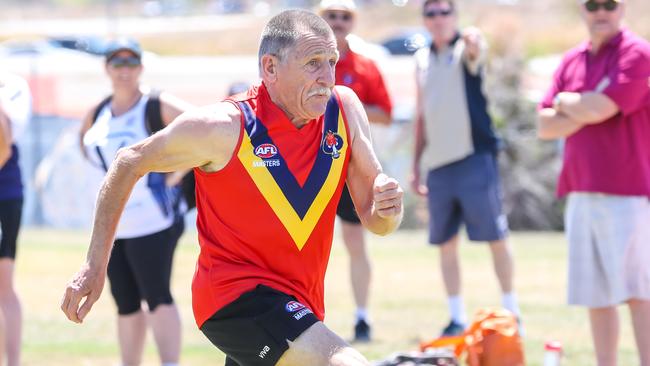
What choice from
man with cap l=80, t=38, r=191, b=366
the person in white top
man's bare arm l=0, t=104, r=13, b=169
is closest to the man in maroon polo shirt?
man with cap l=80, t=38, r=191, b=366

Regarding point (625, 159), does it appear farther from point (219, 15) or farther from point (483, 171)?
point (219, 15)

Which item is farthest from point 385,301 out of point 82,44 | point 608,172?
point 82,44

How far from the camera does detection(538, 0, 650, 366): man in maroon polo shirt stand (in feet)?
21.7

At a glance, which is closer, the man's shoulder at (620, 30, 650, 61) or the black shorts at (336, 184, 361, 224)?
the man's shoulder at (620, 30, 650, 61)

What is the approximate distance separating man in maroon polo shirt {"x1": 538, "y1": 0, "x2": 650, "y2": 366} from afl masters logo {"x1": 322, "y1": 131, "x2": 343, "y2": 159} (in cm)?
218

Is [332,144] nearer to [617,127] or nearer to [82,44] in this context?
[617,127]

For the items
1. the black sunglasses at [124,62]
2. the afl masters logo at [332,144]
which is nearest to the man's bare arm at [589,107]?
the afl masters logo at [332,144]

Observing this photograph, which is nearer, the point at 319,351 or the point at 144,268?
the point at 319,351

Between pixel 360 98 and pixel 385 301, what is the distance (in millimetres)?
3020

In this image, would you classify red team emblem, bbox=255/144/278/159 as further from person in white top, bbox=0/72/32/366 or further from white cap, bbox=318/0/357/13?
white cap, bbox=318/0/357/13

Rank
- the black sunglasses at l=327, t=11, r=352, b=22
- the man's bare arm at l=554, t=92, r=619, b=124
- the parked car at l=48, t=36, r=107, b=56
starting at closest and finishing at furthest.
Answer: the man's bare arm at l=554, t=92, r=619, b=124, the black sunglasses at l=327, t=11, r=352, b=22, the parked car at l=48, t=36, r=107, b=56

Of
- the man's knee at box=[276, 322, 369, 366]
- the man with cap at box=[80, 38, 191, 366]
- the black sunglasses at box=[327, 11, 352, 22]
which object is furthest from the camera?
the black sunglasses at box=[327, 11, 352, 22]

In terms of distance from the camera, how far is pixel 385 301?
11.4 meters

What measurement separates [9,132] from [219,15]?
56.8 meters
